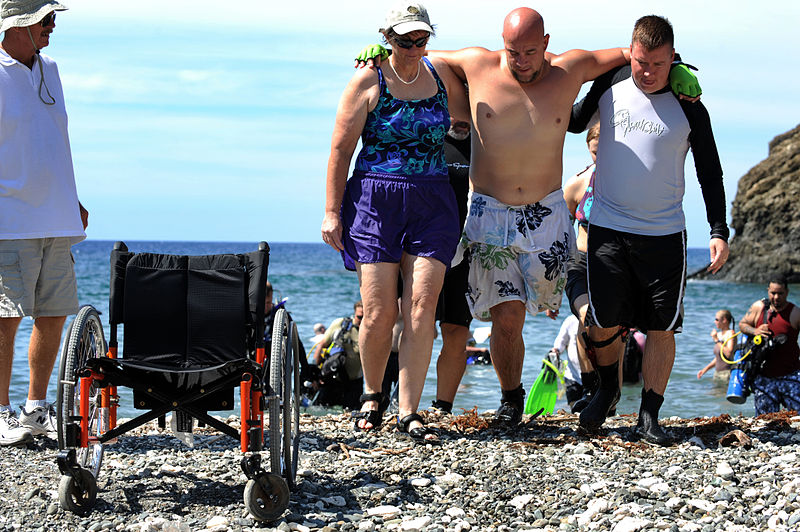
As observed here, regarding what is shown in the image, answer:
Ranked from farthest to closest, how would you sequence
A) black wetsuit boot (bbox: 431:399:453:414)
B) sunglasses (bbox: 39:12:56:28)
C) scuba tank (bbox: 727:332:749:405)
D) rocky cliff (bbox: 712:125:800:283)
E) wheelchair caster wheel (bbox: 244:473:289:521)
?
1. rocky cliff (bbox: 712:125:800:283)
2. scuba tank (bbox: 727:332:749:405)
3. black wetsuit boot (bbox: 431:399:453:414)
4. sunglasses (bbox: 39:12:56:28)
5. wheelchair caster wheel (bbox: 244:473:289:521)

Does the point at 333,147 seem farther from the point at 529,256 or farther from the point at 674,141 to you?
the point at 674,141

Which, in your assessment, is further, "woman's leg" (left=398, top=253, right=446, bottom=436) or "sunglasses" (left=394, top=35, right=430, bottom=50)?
"woman's leg" (left=398, top=253, right=446, bottom=436)

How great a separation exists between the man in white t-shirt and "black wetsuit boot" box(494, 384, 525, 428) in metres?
2.50

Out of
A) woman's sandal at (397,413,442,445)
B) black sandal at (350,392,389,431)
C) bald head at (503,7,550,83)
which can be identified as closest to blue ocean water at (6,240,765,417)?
black sandal at (350,392,389,431)

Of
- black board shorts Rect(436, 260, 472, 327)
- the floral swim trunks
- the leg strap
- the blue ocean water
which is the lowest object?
the blue ocean water

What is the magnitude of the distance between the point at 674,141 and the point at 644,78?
0.37 meters

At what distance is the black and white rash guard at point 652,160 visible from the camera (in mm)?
4797

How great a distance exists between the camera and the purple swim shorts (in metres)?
4.82

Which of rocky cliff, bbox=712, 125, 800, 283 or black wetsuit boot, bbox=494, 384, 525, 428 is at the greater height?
rocky cliff, bbox=712, 125, 800, 283

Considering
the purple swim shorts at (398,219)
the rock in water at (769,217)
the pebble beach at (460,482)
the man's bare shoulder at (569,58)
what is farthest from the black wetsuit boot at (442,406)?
the rock in water at (769,217)

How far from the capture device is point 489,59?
5109 millimetres

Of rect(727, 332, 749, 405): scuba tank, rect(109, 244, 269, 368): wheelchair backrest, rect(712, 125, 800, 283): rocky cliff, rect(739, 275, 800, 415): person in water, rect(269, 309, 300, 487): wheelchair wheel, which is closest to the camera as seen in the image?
rect(269, 309, 300, 487): wheelchair wheel

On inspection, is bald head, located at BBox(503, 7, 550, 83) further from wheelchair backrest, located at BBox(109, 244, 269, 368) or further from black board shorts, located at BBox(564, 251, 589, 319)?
wheelchair backrest, located at BBox(109, 244, 269, 368)

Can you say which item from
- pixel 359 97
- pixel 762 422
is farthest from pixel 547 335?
pixel 359 97
